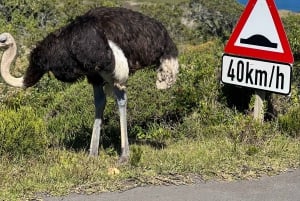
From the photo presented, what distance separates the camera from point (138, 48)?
216 inches

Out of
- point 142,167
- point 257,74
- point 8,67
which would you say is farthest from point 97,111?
point 257,74

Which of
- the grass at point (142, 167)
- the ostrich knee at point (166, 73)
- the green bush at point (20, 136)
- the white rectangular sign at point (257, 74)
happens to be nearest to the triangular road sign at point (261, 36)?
the white rectangular sign at point (257, 74)

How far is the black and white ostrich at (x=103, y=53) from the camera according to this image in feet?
17.1

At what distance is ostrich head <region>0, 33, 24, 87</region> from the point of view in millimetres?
5688

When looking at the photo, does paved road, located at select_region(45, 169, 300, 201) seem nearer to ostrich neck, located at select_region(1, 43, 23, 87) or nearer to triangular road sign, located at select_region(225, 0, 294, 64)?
triangular road sign, located at select_region(225, 0, 294, 64)

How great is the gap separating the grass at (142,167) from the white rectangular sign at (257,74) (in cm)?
54

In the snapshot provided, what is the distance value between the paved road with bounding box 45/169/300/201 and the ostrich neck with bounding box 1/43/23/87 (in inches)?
69.4

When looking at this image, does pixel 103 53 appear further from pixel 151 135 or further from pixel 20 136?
pixel 151 135

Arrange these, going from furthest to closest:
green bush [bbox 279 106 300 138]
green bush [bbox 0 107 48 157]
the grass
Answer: green bush [bbox 279 106 300 138] → green bush [bbox 0 107 48 157] → the grass

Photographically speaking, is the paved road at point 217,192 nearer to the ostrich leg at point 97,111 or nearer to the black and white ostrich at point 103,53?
the black and white ostrich at point 103,53

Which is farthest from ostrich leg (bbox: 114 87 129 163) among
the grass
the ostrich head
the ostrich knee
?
the ostrich head

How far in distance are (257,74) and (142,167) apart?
152 cm

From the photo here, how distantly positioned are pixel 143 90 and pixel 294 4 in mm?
80260

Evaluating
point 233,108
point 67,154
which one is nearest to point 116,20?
point 67,154
